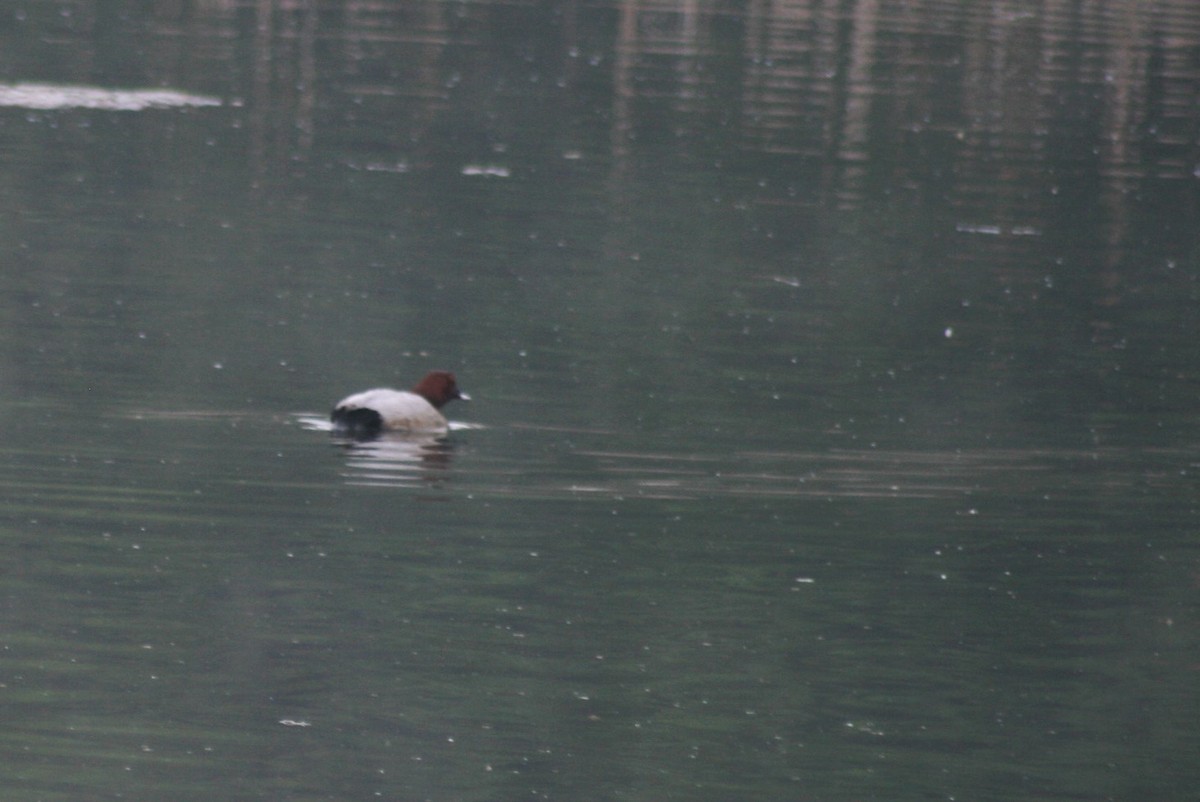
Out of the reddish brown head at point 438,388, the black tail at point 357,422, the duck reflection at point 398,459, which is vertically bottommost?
the duck reflection at point 398,459

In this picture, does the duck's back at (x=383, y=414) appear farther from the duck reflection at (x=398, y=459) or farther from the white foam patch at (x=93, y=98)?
the white foam patch at (x=93, y=98)

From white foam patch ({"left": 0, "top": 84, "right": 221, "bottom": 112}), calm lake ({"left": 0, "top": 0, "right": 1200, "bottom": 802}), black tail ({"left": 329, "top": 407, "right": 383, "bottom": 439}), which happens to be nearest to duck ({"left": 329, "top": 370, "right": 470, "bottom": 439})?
black tail ({"left": 329, "top": 407, "right": 383, "bottom": 439})

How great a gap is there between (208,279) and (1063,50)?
117ft

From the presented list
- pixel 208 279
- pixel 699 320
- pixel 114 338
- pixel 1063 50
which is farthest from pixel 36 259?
pixel 1063 50

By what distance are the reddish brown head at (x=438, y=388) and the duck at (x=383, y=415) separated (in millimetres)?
39

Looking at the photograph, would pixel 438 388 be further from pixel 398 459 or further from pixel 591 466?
pixel 591 466

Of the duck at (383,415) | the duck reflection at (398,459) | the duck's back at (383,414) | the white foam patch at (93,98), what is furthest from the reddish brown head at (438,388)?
the white foam patch at (93,98)

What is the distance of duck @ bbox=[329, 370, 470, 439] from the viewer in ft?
46.7

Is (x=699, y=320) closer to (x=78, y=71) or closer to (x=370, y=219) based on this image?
(x=370, y=219)

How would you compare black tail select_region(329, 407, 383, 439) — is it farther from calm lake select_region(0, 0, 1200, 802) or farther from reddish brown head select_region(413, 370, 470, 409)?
reddish brown head select_region(413, 370, 470, 409)

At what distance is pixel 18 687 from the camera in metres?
9.27

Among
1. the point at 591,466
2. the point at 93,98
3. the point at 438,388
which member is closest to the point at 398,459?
the point at 438,388

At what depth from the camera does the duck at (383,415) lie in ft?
46.7

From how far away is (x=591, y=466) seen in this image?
45.0ft
